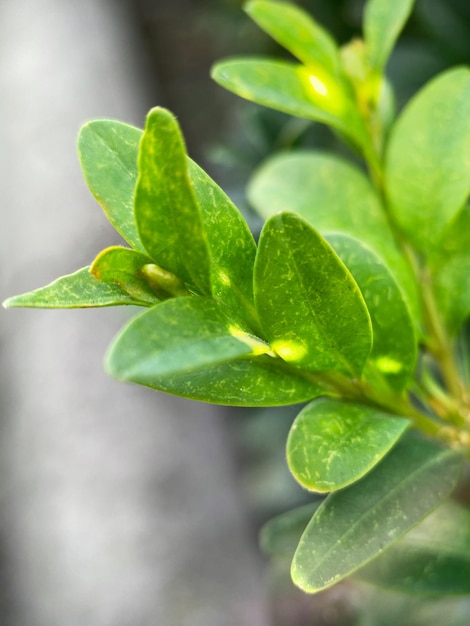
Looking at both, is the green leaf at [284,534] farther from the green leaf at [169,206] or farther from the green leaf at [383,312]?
the green leaf at [169,206]

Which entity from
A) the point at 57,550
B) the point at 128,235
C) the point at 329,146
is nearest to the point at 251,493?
the point at 57,550

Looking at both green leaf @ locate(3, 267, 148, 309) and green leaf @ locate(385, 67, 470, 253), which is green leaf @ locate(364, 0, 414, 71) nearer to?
green leaf @ locate(385, 67, 470, 253)

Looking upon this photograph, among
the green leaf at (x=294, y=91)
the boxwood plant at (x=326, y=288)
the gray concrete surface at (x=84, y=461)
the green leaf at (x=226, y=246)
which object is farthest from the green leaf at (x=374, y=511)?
the gray concrete surface at (x=84, y=461)

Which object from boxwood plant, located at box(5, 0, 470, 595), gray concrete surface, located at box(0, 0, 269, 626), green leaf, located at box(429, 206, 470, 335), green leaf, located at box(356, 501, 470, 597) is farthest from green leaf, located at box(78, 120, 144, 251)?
gray concrete surface, located at box(0, 0, 269, 626)

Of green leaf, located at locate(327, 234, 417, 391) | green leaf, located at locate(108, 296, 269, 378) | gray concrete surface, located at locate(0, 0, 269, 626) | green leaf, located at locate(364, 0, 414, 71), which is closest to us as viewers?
green leaf, located at locate(108, 296, 269, 378)

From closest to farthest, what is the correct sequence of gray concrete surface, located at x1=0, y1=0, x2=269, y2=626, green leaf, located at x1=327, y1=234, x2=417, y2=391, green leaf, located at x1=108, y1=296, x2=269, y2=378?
green leaf, located at x1=108, y1=296, x2=269, y2=378
green leaf, located at x1=327, y1=234, x2=417, y2=391
gray concrete surface, located at x1=0, y1=0, x2=269, y2=626

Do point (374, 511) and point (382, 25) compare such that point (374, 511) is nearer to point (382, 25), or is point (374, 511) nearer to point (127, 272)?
point (127, 272)
